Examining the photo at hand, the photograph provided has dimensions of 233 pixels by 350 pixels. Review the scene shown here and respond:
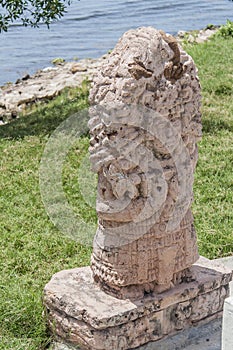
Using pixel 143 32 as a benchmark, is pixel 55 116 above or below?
below

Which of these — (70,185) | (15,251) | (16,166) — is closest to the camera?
(15,251)

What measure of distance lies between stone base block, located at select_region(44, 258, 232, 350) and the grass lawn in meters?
0.27

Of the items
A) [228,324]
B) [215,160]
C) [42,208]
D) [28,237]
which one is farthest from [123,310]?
[215,160]

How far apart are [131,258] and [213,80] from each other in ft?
18.6

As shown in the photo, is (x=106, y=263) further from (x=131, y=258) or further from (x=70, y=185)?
(x=70, y=185)

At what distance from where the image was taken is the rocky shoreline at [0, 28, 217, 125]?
10.8 meters

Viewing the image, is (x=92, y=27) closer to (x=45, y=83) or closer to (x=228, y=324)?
(x=45, y=83)

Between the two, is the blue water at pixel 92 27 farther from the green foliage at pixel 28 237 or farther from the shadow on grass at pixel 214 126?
the shadow on grass at pixel 214 126

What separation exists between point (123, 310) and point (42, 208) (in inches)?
95.8

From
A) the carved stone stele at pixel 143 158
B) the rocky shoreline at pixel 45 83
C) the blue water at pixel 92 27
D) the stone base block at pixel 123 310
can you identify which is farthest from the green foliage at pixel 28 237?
the blue water at pixel 92 27

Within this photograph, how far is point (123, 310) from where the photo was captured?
389 centimetres

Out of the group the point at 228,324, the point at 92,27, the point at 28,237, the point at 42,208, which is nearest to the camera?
the point at 228,324

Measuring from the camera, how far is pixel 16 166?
23.2 ft

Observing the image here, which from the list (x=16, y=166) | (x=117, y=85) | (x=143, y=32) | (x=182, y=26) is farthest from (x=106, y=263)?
(x=182, y=26)
